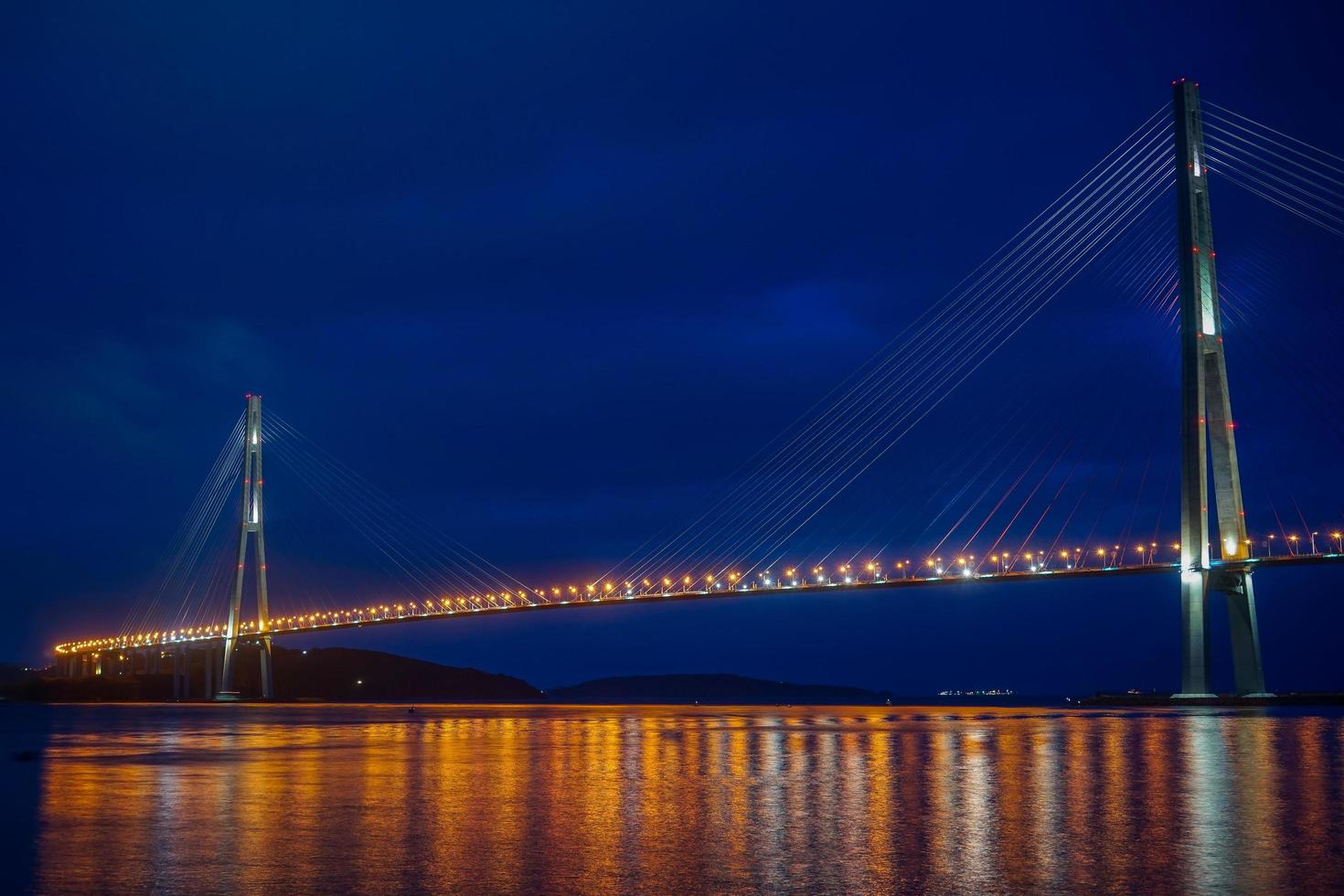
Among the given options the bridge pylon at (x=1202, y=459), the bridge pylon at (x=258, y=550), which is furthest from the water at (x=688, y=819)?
the bridge pylon at (x=258, y=550)

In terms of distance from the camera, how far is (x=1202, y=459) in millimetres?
45562

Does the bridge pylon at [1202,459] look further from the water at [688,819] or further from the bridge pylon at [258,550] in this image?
the bridge pylon at [258,550]

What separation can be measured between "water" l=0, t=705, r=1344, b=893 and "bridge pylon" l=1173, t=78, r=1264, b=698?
21.8 meters

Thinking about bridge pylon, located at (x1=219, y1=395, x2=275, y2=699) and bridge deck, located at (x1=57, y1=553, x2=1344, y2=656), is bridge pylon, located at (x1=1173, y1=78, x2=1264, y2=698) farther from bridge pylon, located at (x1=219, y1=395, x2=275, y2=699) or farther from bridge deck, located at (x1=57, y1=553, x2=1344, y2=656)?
bridge pylon, located at (x1=219, y1=395, x2=275, y2=699)

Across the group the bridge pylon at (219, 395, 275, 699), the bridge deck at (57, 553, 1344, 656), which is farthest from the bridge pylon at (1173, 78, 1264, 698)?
the bridge pylon at (219, 395, 275, 699)

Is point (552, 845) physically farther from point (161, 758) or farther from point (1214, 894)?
point (161, 758)

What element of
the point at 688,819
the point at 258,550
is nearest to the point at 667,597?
the point at 258,550

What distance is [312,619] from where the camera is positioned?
299 feet

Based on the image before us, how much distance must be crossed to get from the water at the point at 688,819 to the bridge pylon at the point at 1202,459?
21.8 m

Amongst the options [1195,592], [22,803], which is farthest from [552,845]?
[1195,592]

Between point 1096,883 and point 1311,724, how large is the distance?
31007 millimetres

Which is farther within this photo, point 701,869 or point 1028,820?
point 1028,820

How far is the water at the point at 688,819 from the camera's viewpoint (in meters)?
9.32

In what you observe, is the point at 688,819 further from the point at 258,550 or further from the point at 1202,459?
the point at 258,550
